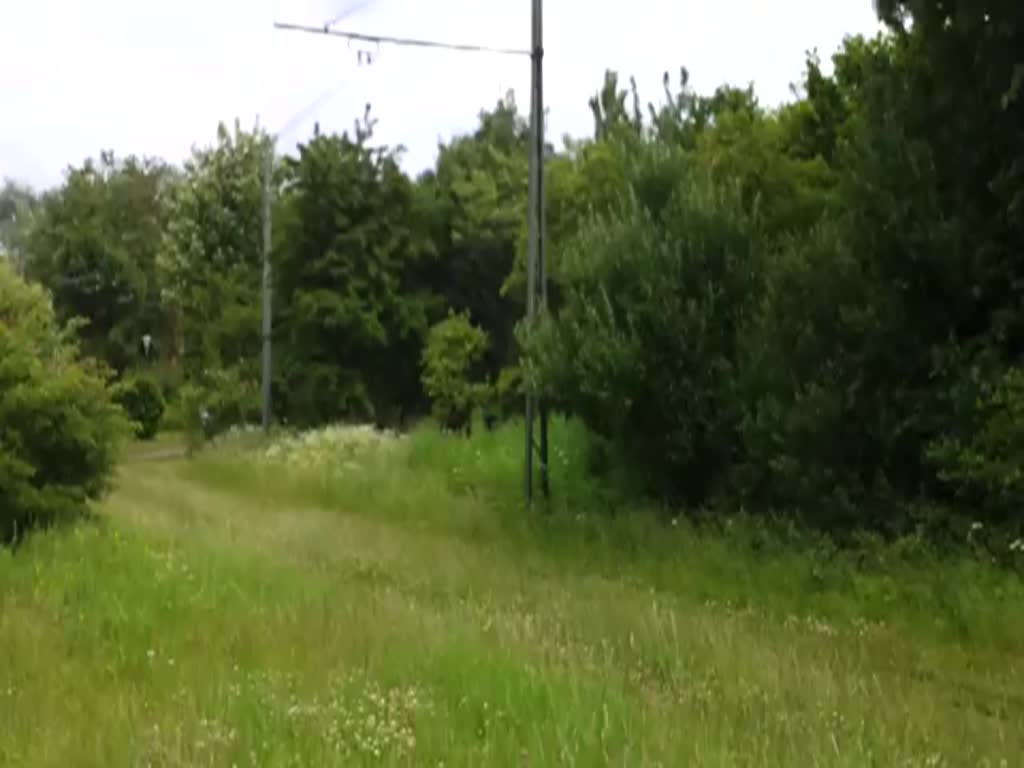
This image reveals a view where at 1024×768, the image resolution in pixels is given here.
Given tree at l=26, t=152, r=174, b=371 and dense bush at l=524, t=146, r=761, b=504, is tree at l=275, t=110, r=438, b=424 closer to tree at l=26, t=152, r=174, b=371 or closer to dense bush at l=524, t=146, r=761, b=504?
dense bush at l=524, t=146, r=761, b=504

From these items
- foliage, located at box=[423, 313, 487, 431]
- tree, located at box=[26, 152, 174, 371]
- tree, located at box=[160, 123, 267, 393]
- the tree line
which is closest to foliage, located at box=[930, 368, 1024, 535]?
the tree line

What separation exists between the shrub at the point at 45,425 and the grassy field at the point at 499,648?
0.63 meters

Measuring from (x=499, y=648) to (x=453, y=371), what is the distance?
2292 cm

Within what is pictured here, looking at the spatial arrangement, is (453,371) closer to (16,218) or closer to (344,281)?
(344,281)

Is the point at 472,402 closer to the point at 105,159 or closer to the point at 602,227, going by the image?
the point at 602,227

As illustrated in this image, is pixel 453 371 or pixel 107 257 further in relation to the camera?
pixel 107 257

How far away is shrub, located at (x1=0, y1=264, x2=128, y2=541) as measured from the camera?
568 inches

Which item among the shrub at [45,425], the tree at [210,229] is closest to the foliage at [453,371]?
the tree at [210,229]

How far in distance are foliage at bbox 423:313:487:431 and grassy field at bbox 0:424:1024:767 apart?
14012mm

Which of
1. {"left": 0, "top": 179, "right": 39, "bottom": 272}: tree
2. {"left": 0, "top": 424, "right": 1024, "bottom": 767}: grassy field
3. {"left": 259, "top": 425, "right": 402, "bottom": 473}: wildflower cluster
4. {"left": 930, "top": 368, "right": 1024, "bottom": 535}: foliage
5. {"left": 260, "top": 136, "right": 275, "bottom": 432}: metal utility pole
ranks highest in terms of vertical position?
{"left": 0, "top": 179, "right": 39, "bottom": 272}: tree

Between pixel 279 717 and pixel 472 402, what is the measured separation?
24.4 meters

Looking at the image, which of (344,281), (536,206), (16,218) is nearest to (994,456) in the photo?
(536,206)

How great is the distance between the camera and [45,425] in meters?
14.6

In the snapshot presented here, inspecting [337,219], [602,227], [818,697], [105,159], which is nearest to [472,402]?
[337,219]
